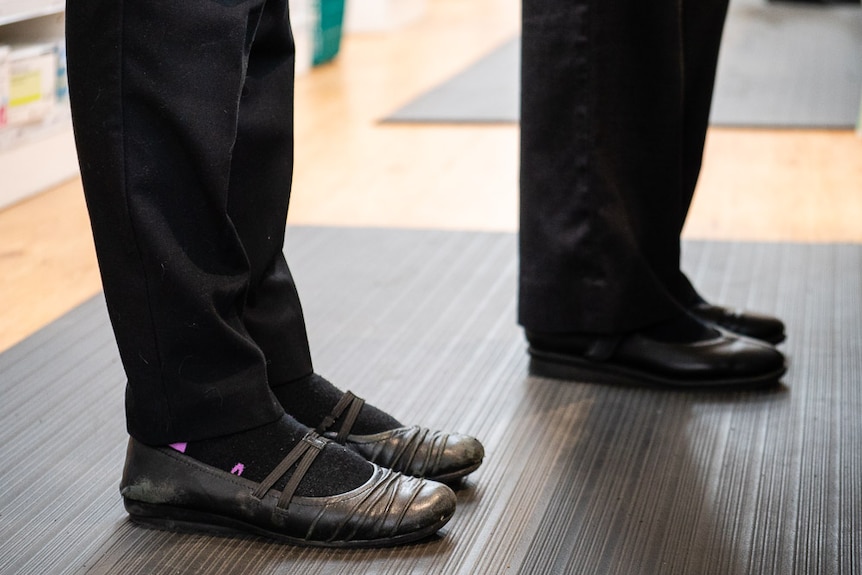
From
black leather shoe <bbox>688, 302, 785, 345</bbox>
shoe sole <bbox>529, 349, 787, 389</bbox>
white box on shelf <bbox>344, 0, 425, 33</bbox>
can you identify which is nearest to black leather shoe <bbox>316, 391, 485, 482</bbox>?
shoe sole <bbox>529, 349, 787, 389</bbox>

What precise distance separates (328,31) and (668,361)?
8.62 feet

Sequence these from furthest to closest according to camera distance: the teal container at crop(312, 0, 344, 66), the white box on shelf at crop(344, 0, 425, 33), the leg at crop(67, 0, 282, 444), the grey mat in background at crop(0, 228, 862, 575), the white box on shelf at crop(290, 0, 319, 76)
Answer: the white box on shelf at crop(344, 0, 425, 33)
the teal container at crop(312, 0, 344, 66)
the white box on shelf at crop(290, 0, 319, 76)
the grey mat in background at crop(0, 228, 862, 575)
the leg at crop(67, 0, 282, 444)

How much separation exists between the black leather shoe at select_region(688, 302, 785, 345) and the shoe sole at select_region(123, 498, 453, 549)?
54 centimetres

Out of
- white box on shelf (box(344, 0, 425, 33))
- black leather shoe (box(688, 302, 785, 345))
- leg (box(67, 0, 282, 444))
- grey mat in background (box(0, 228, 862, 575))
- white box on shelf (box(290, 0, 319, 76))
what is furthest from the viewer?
white box on shelf (box(344, 0, 425, 33))

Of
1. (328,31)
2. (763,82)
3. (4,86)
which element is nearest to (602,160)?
(4,86)

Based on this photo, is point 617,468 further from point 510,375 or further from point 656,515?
point 510,375

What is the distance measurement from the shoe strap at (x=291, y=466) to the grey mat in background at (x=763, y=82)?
1922mm

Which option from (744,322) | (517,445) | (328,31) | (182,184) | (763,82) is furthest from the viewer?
(328,31)

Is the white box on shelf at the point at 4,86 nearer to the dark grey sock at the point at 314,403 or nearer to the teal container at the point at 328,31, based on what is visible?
the dark grey sock at the point at 314,403

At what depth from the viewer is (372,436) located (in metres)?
0.92

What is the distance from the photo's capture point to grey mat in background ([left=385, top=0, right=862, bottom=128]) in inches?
105

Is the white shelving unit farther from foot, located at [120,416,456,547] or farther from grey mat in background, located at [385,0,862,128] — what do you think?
foot, located at [120,416,456,547]

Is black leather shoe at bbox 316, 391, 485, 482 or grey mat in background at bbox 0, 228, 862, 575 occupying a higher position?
black leather shoe at bbox 316, 391, 485, 482

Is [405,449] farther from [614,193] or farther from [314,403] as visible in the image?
[614,193]
